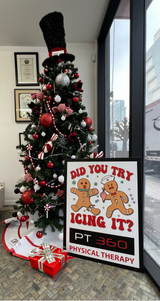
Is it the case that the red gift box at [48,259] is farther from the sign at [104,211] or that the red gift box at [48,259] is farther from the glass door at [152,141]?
the glass door at [152,141]

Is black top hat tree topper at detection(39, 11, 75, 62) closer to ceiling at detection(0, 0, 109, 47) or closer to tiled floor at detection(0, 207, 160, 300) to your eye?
ceiling at detection(0, 0, 109, 47)

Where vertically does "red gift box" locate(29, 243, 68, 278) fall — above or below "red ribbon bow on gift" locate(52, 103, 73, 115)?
below

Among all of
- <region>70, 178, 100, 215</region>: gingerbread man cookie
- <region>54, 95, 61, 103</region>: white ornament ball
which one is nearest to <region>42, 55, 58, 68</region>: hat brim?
<region>54, 95, 61, 103</region>: white ornament ball

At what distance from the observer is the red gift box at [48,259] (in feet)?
2.77

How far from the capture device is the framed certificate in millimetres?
2154

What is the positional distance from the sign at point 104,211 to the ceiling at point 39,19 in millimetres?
1635

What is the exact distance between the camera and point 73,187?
916mm

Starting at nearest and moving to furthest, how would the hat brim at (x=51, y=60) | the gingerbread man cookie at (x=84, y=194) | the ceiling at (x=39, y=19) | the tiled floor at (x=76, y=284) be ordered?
the tiled floor at (x=76, y=284)
the gingerbread man cookie at (x=84, y=194)
the hat brim at (x=51, y=60)
the ceiling at (x=39, y=19)

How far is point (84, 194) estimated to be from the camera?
89cm

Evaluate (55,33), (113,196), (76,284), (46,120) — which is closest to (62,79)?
(46,120)

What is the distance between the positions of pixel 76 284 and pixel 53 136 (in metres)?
0.87

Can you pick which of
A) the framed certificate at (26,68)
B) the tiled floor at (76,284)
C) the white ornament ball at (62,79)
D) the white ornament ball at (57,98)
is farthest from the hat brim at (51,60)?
the tiled floor at (76,284)

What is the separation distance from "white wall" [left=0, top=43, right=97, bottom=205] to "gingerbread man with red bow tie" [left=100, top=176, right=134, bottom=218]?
1.44 meters

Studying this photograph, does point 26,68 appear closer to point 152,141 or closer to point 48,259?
point 152,141
